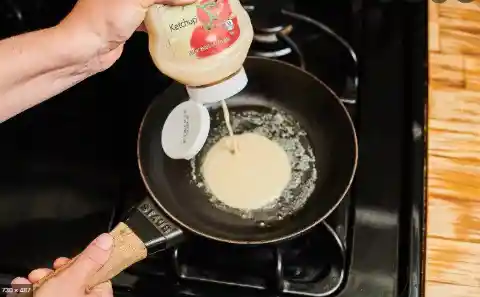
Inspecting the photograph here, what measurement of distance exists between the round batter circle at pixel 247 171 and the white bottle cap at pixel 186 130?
0.06m

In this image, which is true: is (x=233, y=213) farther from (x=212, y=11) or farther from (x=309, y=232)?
(x=212, y=11)


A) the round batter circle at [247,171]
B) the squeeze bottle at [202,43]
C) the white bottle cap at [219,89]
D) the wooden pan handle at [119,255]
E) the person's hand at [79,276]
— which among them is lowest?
the round batter circle at [247,171]

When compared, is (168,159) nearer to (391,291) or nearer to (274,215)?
(274,215)

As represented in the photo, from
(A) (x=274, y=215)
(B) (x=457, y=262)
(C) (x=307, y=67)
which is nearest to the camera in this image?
(B) (x=457, y=262)

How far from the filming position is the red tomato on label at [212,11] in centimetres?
73

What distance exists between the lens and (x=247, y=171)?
0.95 meters

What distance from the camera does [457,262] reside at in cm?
78

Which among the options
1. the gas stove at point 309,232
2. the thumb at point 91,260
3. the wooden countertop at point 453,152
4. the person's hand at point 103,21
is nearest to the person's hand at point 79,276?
the thumb at point 91,260

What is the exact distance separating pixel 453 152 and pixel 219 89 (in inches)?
12.0

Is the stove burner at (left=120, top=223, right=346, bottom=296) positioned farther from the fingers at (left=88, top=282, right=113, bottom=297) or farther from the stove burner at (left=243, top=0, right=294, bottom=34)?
the stove burner at (left=243, top=0, right=294, bottom=34)

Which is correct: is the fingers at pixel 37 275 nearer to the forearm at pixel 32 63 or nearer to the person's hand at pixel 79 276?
the person's hand at pixel 79 276

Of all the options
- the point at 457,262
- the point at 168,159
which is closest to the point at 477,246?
the point at 457,262

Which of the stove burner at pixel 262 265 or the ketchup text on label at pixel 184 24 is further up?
the ketchup text on label at pixel 184 24

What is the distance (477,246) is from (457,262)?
0.03 meters
